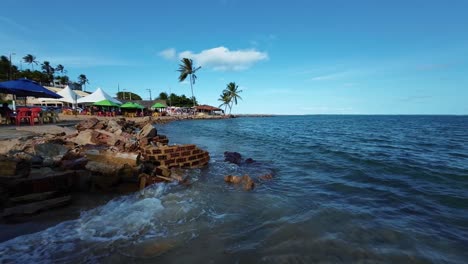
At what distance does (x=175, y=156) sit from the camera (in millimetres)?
8555

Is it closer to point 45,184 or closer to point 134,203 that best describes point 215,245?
point 134,203

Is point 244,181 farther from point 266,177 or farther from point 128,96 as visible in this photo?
point 128,96

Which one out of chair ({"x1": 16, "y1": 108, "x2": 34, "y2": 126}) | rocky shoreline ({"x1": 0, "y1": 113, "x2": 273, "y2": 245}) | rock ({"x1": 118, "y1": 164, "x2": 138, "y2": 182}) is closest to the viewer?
rocky shoreline ({"x1": 0, "y1": 113, "x2": 273, "y2": 245})

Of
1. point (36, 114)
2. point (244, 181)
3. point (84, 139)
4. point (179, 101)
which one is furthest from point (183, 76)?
point (244, 181)

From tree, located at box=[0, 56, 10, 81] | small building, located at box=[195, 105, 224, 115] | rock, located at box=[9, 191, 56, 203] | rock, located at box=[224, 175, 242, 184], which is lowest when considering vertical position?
rock, located at box=[224, 175, 242, 184]

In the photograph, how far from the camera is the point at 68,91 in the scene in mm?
28156

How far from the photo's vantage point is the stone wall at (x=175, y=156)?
8.12 m

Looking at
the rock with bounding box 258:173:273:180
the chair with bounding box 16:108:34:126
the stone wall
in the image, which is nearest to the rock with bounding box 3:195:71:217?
the stone wall

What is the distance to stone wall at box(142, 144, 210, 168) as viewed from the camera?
812 centimetres

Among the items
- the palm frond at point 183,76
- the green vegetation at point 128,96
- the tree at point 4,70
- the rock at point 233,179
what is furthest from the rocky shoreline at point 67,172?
the green vegetation at point 128,96

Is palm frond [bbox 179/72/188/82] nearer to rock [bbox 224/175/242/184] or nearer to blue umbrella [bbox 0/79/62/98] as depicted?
blue umbrella [bbox 0/79/62/98]

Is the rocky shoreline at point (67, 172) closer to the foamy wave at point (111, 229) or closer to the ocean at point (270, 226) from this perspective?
the ocean at point (270, 226)

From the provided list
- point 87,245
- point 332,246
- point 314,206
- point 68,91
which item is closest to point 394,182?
point 314,206

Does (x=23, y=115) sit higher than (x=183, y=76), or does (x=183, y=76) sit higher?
(x=183, y=76)
